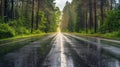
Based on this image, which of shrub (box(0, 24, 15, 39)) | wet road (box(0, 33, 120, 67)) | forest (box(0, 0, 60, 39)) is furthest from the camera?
forest (box(0, 0, 60, 39))

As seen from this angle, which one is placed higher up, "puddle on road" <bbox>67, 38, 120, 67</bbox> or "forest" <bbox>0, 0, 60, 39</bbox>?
"forest" <bbox>0, 0, 60, 39</bbox>

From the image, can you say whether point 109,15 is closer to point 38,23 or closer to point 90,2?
point 90,2

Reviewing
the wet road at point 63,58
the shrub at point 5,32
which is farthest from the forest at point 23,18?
the wet road at point 63,58

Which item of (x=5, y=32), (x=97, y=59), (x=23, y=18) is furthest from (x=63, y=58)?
(x=23, y=18)

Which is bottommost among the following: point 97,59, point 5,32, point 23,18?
point 97,59

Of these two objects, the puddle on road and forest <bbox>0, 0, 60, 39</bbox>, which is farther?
forest <bbox>0, 0, 60, 39</bbox>

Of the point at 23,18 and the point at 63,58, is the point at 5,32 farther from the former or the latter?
the point at 23,18

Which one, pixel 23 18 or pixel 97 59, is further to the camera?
pixel 23 18

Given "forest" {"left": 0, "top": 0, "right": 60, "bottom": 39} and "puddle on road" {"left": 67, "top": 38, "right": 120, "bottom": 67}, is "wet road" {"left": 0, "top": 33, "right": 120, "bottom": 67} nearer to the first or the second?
"puddle on road" {"left": 67, "top": 38, "right": 120, "bottom": 67}

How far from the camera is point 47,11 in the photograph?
9781 centimetres

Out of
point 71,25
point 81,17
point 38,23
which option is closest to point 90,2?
point 38,23

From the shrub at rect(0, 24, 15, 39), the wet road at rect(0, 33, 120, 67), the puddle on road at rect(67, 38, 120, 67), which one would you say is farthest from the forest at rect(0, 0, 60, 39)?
the puddle on road at rect(67, 38, 120, 67)

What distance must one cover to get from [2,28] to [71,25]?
104 meters

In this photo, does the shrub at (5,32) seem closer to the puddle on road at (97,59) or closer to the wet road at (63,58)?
the wet road at (63,58)
